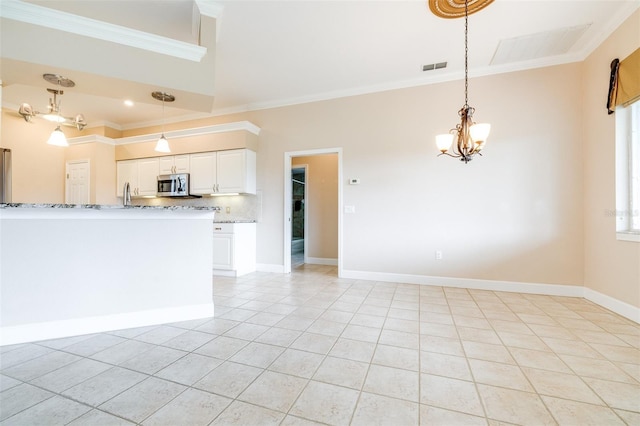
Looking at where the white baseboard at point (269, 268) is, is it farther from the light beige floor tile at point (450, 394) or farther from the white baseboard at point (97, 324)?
the light beige floor tile at point (450, 394)

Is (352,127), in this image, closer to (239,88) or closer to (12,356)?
(239,88)

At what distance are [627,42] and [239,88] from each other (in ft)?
15.1

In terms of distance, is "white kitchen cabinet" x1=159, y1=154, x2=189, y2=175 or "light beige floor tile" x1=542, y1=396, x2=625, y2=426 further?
"white kitchen cabinet" x1=159, y1=154, x2=189, y2=175

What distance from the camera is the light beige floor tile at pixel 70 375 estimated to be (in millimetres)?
1494

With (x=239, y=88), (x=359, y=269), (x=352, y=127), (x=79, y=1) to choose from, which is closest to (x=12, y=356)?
(x=79, y=1)

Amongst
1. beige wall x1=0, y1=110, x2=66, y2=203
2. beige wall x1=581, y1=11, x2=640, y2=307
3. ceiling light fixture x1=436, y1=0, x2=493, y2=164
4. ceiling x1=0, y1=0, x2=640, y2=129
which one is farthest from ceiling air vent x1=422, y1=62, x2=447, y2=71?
beige wall x1=0, y1=110, x2=66, y2=203

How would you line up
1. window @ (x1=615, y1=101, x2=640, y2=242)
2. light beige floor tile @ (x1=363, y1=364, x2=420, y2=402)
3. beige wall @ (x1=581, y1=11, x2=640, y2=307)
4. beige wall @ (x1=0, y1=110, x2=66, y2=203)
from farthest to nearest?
beige wall @ (x1=0, y1=110, x2=66, y2=203), window @ (x1=615, y1=101, x2=640, y2=242), beige wall @ (x1=581, y1=11, x2=640, y2=307), light beige floor tile @ (x1=363, y1=364, x2=420, y2=402)

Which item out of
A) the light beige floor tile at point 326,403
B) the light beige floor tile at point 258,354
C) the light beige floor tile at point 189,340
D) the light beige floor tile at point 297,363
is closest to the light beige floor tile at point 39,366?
the light beige floor tile at point 189,340

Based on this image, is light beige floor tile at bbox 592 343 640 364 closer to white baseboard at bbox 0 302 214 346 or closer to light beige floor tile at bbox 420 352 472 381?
light beige floor tile at bbox 420 352 472 381

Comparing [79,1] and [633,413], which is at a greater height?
[79,1]

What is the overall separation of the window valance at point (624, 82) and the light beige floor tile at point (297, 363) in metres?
3.67

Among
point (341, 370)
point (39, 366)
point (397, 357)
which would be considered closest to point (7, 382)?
point (39, 366)

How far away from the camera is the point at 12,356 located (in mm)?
1803

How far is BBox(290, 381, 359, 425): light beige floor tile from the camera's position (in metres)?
1.25
